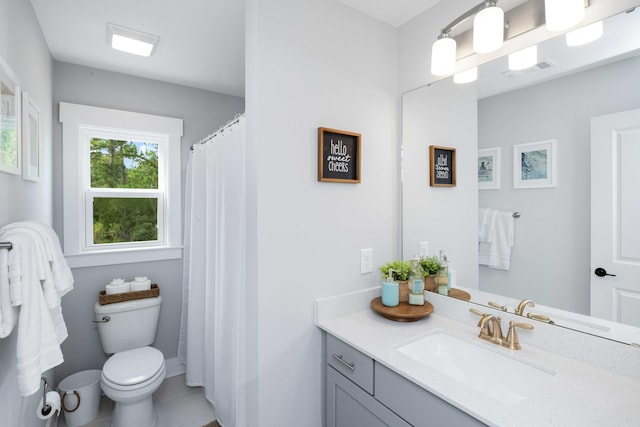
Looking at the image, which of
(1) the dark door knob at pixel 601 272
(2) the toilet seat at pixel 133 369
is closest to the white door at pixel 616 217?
(1) the dark door knob at pixel 601 272

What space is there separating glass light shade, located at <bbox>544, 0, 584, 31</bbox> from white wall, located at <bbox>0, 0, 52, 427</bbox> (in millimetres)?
1992

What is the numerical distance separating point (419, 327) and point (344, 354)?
38 centimetres

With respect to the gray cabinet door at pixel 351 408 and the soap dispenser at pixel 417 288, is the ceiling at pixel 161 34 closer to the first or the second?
the soap dispenser at pixel 417 288

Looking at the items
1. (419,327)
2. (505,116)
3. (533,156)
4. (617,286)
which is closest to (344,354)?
(419,327)

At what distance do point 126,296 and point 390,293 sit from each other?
1.93m

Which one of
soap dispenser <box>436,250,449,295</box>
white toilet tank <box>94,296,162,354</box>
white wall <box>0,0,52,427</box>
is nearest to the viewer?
white wall <box>0,0,52,427</box>

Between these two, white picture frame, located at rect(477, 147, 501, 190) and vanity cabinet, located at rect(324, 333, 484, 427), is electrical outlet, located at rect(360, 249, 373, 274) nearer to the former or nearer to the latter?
vanity cabinet, located at rect(324, 333, 484, 427)

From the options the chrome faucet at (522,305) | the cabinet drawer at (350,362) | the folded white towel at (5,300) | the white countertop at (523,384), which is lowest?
the cabinet drawer at (350,362)

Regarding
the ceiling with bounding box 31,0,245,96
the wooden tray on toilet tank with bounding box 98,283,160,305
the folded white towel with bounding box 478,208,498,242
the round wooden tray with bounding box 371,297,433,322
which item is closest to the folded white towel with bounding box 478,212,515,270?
the folded white towel with bounding box 478,208,498,242

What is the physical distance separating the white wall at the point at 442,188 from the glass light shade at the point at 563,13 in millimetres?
394

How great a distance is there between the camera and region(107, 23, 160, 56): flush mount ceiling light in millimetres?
1793

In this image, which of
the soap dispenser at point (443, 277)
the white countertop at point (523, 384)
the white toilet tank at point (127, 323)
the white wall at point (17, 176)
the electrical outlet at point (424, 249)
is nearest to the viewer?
the white countertop at point (523, 384)

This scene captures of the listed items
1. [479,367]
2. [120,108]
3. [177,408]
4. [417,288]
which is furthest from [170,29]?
[177,408]

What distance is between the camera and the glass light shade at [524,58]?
1.23 meters
